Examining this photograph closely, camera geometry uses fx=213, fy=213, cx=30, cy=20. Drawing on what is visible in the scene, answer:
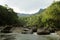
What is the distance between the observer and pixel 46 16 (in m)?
105

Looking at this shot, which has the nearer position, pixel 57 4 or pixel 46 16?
pixel 46 16

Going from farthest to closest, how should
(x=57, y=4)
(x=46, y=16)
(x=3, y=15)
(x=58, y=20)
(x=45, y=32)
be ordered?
(x=3, y=15) < (x=57, y=4) < (x=46, y=16) < (x=58, y=20) < (x=45, y=32)

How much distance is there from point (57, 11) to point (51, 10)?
11.7 feet

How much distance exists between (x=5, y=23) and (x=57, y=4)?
3455 cm

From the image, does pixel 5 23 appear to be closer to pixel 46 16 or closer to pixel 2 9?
pixel 2 9

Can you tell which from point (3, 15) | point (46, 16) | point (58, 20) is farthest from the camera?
point (3, 15)

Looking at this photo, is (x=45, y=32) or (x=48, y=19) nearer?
(x=45, y=32)

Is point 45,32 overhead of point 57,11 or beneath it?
beneath

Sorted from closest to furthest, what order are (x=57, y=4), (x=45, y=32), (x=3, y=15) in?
(x=45, y=32) → (x=57, y=4) → (x=3, y=15)

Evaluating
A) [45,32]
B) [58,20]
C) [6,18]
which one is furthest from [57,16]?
[6,18]

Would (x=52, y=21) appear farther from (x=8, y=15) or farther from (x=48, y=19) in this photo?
(x=8, y=15)

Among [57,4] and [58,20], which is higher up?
[57,4]

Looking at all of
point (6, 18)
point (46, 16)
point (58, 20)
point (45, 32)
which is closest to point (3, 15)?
point (6, 18)

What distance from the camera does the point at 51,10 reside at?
345ft
